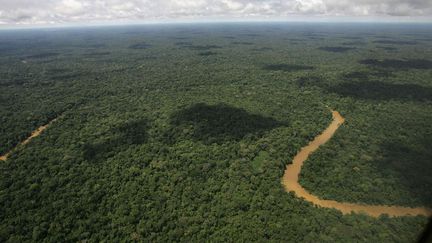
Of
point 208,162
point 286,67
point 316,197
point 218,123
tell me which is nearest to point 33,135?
point 218,123

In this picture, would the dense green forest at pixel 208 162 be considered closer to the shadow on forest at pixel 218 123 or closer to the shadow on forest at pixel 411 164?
the shadow on forest at pixel 411 164

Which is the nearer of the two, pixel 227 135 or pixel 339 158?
pixel 339 158

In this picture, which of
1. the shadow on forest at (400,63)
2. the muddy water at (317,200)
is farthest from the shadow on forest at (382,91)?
the shadow on forest at (400,63)

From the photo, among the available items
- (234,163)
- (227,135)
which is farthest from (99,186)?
(227,135)

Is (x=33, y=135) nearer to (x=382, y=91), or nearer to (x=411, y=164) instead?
(x=411, y=164)

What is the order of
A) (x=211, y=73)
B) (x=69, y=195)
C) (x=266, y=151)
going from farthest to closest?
1. (x=211, y=73)
2. (x=266, y=151)
3. (x=69, y=195)

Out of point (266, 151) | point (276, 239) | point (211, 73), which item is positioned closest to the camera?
point (276, 239)

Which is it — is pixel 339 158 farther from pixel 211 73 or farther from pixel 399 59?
pixel 399 59
